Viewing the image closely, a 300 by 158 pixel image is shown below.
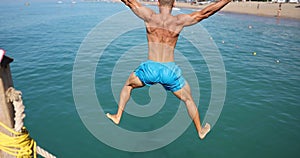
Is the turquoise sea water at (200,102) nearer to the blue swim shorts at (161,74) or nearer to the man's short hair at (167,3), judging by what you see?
the blue swim shorts at (161,74)

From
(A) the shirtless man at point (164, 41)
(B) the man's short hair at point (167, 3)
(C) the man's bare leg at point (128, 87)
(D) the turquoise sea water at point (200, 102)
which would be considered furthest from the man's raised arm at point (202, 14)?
(D) the turquoise sea water at point (200, 102)

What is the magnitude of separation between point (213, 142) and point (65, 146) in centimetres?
574

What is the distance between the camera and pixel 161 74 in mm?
4688

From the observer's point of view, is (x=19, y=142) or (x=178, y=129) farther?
(x=178, y=129)

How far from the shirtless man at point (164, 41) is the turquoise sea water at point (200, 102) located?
15.9 ft

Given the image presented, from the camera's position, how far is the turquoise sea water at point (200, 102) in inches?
369

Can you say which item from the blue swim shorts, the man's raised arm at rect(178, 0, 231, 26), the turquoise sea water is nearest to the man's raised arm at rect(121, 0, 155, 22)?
the man's raised arm at rect(178, 0, 231, 26)

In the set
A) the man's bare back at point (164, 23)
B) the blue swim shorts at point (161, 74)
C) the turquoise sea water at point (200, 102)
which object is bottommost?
the turquoise sea water at point (200, 102)

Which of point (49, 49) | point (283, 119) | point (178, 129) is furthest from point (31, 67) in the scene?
point (283, 119)

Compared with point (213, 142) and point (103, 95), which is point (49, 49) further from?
point (213, 142)

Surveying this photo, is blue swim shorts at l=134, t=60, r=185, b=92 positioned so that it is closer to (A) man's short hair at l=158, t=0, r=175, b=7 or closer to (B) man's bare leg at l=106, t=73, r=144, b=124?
(B) man's bare leg at l=106, t=73, r=144, b=124

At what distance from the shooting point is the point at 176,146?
952 centimetres

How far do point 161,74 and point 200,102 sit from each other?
27.6ft

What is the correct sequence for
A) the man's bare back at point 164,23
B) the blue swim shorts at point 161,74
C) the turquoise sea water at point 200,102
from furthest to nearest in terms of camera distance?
1. the turquoise sea water at point 200,102
2. the blue swim shorts at point 161,74
3. the man's bare back at point 164,23
